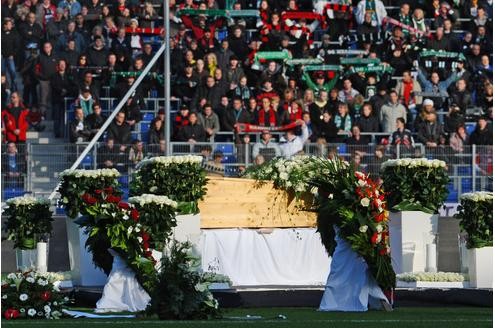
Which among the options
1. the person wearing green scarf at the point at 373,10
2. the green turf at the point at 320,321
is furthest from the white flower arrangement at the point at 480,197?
the person wearing green scarf at the point at 373,10

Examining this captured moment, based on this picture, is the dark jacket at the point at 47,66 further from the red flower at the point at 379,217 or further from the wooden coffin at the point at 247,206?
the red flower at the point at 379,217

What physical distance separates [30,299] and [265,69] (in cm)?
1765

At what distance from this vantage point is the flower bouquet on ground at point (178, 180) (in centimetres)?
2533

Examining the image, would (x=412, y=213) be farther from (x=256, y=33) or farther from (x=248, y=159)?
(x=256, y=33)

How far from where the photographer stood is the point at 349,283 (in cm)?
2117

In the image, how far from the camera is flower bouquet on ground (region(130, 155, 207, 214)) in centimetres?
2533

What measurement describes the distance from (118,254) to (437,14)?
66.6 feet

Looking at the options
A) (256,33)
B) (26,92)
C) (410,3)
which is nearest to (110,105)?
(26,92)

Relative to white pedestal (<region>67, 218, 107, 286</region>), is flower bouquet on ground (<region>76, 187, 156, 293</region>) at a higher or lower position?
higher

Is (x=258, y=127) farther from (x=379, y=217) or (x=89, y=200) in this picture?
(x=379, y=217)

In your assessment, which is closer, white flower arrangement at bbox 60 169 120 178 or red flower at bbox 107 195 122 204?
red flower at bbox 107 195 122 204

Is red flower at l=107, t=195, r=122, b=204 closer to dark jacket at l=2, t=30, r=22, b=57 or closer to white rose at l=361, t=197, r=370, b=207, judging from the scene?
white rose at l=361, t=197, r=370, b=207

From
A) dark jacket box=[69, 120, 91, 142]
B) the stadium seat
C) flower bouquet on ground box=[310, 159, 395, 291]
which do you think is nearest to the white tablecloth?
flower bouquet on ground box=[310, 159, 395, 291]

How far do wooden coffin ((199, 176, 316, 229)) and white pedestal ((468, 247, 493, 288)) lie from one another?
107 inches
